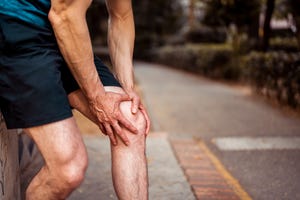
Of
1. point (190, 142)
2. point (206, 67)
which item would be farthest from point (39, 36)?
point (206, 67)

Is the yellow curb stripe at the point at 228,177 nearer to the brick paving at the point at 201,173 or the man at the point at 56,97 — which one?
the brick paving at the point at 201,173

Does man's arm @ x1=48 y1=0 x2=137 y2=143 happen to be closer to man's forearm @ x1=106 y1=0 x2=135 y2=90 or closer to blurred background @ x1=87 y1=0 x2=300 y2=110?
man's forearm @ x1=106 y1=0 x2=135 y2=90

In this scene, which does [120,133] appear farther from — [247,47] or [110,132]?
[247,47]

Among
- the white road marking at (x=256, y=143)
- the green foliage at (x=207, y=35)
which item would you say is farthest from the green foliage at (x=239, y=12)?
the white road marking at (x=256, y=143)

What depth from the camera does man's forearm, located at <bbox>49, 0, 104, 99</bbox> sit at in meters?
1.98

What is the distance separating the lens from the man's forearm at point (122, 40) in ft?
8.21

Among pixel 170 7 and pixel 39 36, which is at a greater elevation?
pixel 39 36

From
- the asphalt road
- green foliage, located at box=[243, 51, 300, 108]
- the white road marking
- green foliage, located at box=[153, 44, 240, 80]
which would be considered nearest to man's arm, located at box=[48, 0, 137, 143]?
the asphalt road

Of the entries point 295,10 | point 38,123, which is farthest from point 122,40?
point 295,10

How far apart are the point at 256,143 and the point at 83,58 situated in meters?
3.35

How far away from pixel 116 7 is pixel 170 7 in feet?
99.2

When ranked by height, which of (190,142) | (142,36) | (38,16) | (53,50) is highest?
(38,16)

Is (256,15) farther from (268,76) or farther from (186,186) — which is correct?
(186,186)

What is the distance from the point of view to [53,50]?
2.11 meters
